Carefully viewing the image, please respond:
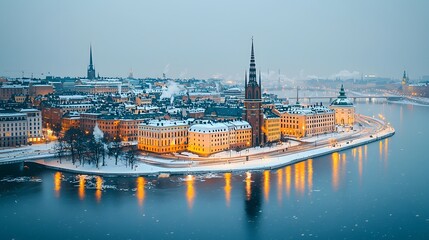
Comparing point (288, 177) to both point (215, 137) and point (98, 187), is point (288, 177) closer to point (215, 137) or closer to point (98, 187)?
point (215, 137)

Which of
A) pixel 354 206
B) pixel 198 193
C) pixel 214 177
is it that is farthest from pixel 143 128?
pixel 354 206

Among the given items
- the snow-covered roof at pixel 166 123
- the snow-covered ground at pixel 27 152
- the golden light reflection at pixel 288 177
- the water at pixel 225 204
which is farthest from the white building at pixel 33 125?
the golden light reflection at pixel 288 177

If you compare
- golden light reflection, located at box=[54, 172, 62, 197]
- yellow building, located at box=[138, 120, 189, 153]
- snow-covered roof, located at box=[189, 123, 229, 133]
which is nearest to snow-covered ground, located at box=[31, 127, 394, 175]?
golden light reflection, located at box=[54, 172, 62, 197]

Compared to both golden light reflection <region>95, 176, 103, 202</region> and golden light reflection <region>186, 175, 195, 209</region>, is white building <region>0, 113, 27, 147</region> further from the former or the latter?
golden light reflection <region>186, 175, 195, 209</region>

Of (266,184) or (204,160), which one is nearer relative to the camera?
(266,184)

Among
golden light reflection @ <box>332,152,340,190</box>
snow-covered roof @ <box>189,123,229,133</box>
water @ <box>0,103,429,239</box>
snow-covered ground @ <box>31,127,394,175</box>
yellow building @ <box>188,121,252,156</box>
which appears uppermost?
snow-covered roof @ <box>189,123,229,133</box>

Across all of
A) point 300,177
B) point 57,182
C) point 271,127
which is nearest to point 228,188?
point 300,177

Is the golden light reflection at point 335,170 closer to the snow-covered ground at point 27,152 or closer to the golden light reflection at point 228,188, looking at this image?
the golden light reflection at point 228,188

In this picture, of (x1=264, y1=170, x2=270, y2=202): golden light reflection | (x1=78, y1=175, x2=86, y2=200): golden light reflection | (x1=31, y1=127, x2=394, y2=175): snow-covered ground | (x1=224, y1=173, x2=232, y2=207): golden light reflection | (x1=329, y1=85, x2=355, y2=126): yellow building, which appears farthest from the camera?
(x1=329, y1=85, x2=355, y2=126): yellow building
